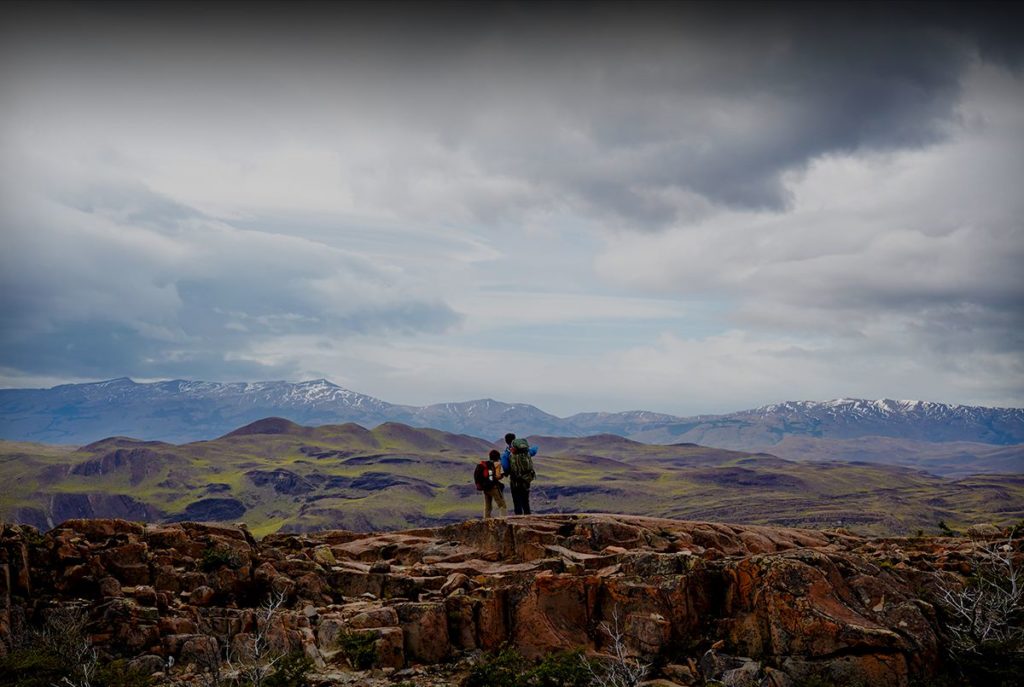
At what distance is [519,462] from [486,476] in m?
1.85

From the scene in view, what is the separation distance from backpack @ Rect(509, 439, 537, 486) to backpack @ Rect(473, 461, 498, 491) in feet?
3.46

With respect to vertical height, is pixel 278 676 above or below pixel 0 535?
below

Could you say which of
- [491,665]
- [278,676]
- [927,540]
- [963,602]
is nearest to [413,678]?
[491,665]

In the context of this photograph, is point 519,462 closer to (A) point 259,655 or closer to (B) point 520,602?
(B) point 520,602

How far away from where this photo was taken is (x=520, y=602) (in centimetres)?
2391

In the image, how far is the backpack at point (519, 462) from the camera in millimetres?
32969

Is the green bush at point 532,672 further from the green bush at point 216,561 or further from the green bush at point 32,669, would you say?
the green bush at point 32,669

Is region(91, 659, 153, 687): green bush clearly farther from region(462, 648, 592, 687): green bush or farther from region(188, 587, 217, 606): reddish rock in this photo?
region(462, 648, 592, 687): green bush

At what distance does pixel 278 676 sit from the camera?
20.5m

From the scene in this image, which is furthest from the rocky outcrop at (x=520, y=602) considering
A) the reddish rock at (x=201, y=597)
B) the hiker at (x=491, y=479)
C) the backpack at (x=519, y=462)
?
the hiker at (x=491, y=479)

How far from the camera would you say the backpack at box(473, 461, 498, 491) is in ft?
110

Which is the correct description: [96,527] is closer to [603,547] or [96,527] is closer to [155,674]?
[155,674]

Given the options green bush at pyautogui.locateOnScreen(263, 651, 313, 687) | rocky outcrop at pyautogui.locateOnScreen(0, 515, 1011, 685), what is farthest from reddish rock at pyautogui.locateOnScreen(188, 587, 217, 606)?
green bush at pyautogui.locateOnScreen(263, 651, 313, 687)

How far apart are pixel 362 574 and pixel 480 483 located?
25.5ft
